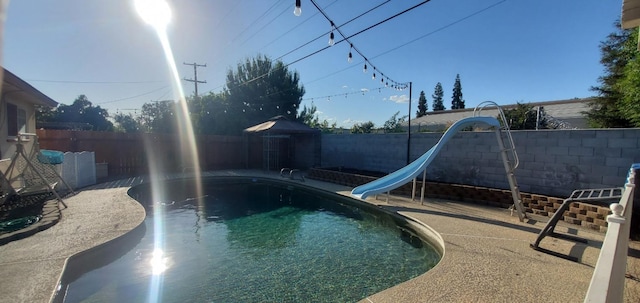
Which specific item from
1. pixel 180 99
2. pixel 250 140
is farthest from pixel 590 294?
pixel 180 99

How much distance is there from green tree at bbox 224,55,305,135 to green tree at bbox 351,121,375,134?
4.53 meters

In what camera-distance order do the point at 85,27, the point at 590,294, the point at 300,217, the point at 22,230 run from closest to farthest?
the point at 590,294, the point at 22,230, the point at 300,217, the point at 85,27

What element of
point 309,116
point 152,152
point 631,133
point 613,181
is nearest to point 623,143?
point 631,133

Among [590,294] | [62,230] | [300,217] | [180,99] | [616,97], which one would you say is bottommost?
[300,217]

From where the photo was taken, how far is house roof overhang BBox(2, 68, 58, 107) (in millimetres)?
4969

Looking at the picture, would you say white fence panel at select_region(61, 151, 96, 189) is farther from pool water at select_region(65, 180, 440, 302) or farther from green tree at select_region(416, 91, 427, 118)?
green tree at select_region(416, 91, 427, 118)

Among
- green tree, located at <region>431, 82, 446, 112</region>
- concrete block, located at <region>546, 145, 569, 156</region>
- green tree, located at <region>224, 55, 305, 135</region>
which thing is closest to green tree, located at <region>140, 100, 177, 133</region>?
green tree, located at <region>224, 55, 305, 135</region>

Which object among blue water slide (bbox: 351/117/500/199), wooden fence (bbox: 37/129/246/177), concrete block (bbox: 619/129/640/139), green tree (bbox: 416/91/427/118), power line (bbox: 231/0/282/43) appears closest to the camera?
concrete block (bbox: 619/129/640/139)

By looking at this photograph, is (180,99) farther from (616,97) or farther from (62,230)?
(616,97)

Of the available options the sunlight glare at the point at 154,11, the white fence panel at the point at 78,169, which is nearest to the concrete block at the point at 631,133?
the sunlight glare at the point at 154,11

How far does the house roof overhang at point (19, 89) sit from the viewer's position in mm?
4969

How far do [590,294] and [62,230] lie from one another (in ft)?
19.0

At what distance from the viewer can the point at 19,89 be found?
5684 millimetres

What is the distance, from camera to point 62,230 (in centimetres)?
412
